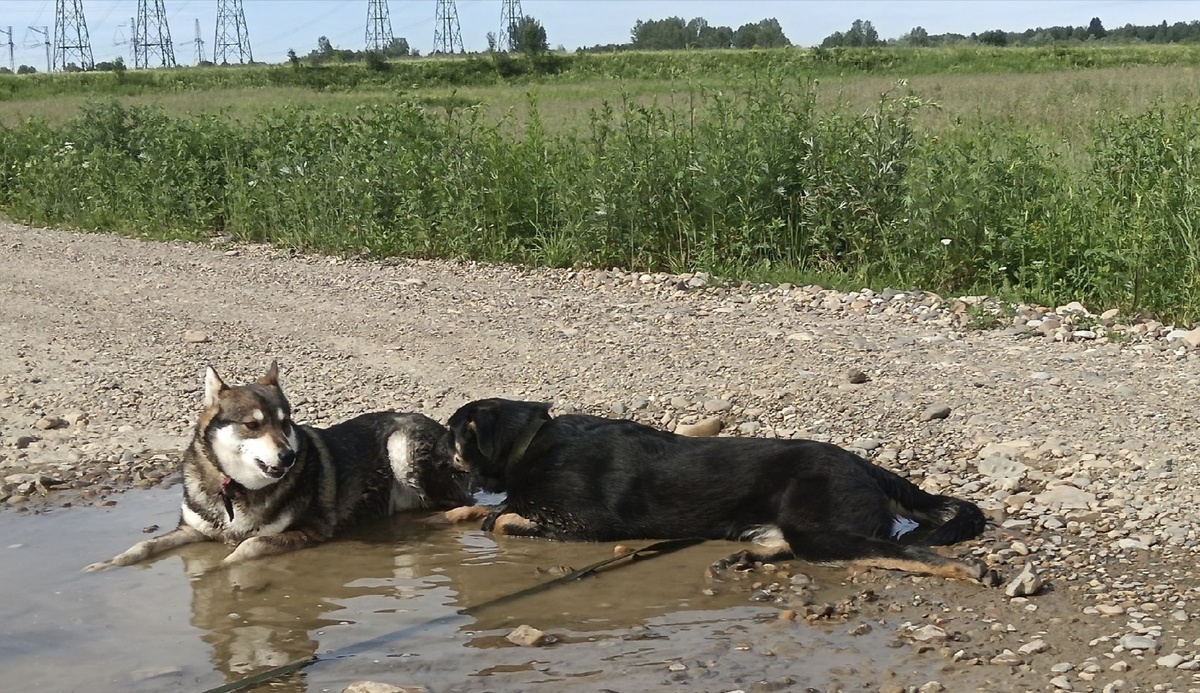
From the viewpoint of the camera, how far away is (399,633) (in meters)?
4.83

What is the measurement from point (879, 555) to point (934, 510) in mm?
671

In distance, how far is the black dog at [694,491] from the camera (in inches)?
209

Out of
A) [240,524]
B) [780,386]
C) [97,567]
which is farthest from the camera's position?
[780,386]

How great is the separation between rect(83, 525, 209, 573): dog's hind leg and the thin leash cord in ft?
4.91

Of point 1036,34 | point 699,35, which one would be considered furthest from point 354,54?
point 1036,34

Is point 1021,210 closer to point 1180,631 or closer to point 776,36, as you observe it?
point 1180,631

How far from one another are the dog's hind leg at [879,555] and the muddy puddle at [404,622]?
0.09 meters

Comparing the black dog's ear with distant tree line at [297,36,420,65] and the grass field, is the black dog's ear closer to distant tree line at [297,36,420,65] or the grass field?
the grass field

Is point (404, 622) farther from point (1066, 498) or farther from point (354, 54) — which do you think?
point (354, 54)

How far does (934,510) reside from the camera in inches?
223

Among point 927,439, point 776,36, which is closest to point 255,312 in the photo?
point 927,439

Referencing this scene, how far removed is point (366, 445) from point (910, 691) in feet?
11.0

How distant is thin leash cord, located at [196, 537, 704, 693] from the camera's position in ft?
14.4

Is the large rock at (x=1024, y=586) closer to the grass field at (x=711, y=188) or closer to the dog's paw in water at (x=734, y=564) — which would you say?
the dog's paw in water at (x=734, y=564)
